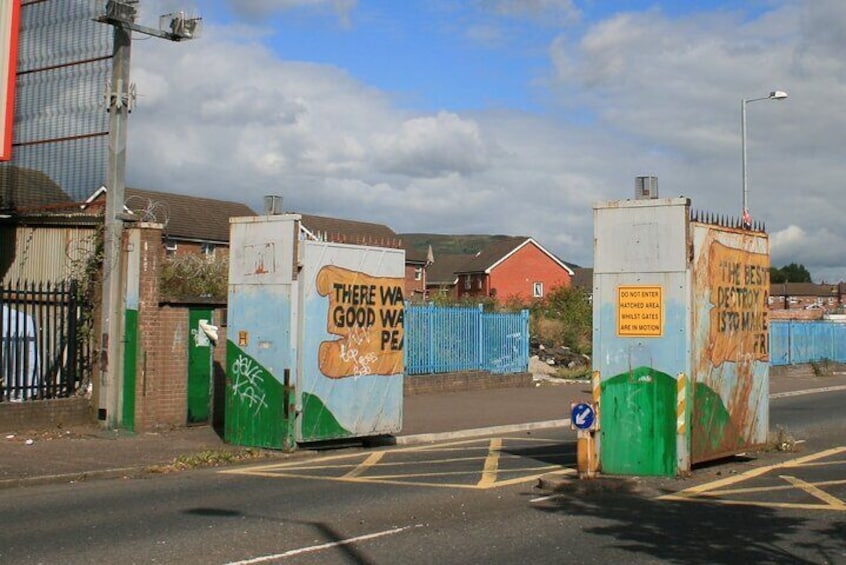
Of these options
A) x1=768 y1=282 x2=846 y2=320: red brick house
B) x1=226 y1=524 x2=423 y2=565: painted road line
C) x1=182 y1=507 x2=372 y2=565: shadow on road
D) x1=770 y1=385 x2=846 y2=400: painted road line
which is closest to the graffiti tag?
x1=182 y1=507 x2=372 y2=565: shadow on road

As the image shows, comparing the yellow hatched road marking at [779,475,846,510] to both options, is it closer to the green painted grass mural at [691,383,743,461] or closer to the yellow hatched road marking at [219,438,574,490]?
the green painted grass mural at [691,383,743,461]

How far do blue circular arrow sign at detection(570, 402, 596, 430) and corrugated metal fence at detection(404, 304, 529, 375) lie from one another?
41.6ft

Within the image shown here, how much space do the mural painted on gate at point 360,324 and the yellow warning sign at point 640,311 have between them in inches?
178

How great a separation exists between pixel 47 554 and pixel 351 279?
7493 mm

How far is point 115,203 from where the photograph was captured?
15.7 metres

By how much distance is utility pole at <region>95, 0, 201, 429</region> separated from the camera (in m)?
15.4

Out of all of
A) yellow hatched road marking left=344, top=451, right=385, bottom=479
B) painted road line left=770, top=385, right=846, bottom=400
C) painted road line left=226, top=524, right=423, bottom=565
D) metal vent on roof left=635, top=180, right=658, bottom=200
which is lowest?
yellow hatched road marking left=344, top=451, right=385, bottom=479

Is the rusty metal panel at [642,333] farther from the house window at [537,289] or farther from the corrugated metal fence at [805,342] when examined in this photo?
the house window at [537,289]

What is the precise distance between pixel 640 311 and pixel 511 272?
70890mm

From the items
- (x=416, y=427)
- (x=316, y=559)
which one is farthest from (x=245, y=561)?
(x=416, y=427)

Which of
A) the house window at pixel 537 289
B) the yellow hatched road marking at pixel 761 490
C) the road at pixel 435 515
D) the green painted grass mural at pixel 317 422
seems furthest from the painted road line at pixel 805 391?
the house window at pixel 537 289

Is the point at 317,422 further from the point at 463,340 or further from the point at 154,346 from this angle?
the point at 463,340

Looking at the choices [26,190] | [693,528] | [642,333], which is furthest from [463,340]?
[693,528]

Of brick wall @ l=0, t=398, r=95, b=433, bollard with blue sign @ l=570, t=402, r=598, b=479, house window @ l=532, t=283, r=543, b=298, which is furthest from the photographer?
house window @ l=532, t=283, r=543, b=298
